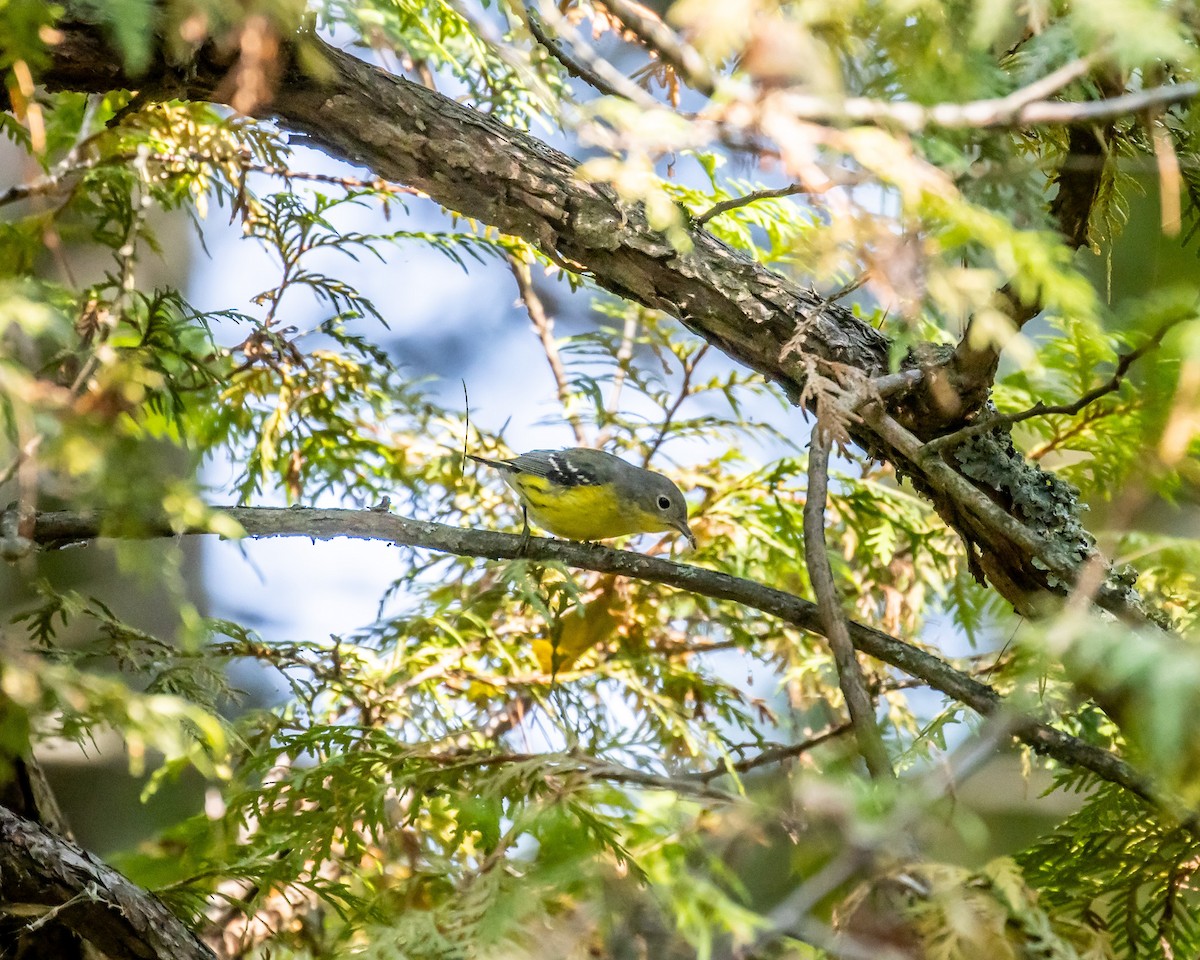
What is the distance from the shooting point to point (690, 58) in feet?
3.91

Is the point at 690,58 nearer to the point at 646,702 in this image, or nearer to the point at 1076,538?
the point at 1076,538

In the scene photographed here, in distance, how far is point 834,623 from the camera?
5.23 ft

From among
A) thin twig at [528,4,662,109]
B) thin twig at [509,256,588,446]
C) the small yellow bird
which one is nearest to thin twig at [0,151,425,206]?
thin twig at [509,256,588,446]

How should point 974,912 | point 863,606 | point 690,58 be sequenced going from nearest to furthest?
point 690,58, point 974,912, point 863,606

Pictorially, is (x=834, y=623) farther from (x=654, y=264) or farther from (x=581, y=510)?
(x=581, y=510)

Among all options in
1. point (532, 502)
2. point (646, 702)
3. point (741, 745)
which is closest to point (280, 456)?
point (532, 502)

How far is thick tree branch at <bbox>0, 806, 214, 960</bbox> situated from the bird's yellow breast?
1.65m

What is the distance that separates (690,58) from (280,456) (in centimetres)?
221

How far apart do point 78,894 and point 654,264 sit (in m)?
1.58

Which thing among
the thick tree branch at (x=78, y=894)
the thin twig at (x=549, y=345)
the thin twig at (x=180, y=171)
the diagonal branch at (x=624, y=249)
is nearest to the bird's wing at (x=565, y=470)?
the thin twig at (x=549, y=345)

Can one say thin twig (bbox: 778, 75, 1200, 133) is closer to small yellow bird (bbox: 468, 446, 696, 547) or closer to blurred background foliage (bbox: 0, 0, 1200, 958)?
blurred background foliage (bbox: 0, 0, 1200, 958)

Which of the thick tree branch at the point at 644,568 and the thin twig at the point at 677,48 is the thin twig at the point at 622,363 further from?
the thin twig at the point at 677,48

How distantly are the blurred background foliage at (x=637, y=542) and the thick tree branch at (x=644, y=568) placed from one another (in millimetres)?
102

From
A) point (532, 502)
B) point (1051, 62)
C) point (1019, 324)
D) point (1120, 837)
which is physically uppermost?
point (532, 502)
